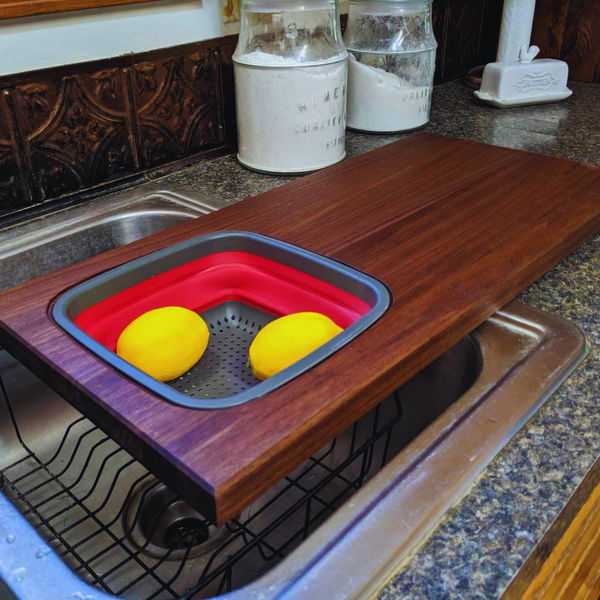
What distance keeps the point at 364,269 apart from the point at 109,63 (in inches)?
20.0

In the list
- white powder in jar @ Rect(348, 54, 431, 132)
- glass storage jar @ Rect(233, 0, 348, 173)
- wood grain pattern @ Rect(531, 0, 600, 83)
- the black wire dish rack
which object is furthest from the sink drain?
wood grain pattern @ Rect(531, 0, 600, 83)

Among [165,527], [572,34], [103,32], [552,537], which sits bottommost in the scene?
[165,527]

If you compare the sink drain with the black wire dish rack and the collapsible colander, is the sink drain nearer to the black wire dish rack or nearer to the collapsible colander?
the black wire dish rack

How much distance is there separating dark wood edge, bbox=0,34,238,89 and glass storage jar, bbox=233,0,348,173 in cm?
8

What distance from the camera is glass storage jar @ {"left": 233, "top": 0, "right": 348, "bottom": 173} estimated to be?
2.95 feet

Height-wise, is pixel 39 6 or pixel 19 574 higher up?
pixel 39 6

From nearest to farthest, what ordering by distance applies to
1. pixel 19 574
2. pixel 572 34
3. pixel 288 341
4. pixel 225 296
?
pixel 19 574, pixel 288 341, pixel 225 296, pixel 572 34

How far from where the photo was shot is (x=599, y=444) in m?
0.50

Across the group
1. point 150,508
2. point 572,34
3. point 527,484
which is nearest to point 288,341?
point 527,484

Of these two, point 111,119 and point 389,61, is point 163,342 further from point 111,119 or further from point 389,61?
point 389,61

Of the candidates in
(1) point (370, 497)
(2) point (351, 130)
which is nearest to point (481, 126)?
(2) point (351, 130)

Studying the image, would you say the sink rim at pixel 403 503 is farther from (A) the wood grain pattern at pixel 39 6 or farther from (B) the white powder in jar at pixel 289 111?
(A) the wood grain pattern at pixel 39 6

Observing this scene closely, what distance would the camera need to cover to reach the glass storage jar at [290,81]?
90 cm

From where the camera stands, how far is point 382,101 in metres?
1.13
